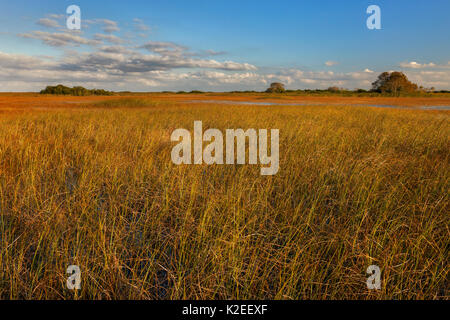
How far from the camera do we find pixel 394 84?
220ft

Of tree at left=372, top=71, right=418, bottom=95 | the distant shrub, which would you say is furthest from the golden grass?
tree at left=372, top=71, right=418, bottom=95

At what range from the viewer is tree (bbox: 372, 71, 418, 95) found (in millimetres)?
66500

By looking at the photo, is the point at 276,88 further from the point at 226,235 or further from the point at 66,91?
the point at 226,235

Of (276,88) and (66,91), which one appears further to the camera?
(276,88)

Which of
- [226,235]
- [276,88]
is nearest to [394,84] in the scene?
[276,88]

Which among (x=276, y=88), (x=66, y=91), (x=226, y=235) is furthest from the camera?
(x=276, y=88)

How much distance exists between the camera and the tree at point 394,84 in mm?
66500

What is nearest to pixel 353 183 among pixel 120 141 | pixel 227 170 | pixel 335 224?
pixel 335 224

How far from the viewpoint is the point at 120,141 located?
6934mm

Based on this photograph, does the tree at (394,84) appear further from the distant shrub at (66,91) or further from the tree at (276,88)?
the distant shrub at (66,91)

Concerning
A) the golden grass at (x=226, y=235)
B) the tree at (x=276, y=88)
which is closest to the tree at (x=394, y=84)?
the tree at (x=276, y=88)

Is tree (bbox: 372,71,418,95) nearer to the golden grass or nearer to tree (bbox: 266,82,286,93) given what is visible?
tree (bbox: 266,82,286,93)
